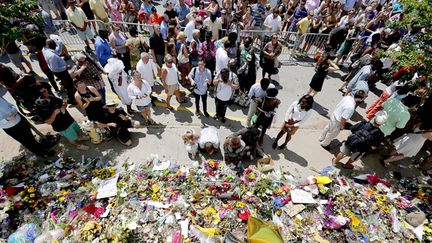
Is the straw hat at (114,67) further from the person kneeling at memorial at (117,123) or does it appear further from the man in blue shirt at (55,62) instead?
the man in blue shirt at (55,62)

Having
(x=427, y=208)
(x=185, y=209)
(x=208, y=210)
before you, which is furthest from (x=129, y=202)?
(x=427, y=208)

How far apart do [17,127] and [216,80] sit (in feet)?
14.0

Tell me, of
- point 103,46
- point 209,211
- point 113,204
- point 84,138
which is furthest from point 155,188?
point 103,46

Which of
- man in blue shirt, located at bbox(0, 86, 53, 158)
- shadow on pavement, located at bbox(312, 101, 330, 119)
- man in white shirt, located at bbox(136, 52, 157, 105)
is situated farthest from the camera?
shadow on pavement, located at bbox(312, 101, 330, 119)

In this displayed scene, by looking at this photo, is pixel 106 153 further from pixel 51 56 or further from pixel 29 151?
pixel 51 56

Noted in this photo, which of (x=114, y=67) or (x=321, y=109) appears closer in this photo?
(x=114, y=67)

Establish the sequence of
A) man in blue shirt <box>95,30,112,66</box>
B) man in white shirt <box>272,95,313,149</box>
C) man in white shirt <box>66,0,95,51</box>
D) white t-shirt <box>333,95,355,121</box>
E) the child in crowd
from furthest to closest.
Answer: man in white shirt <box>66,0,95,51</box> < man in blue shirt <box>95,30,112,66</box> < the child in crowd < white t-shirt <box>333,95,355,121</box> < man in white shirt <box>272,95,313,149</box>

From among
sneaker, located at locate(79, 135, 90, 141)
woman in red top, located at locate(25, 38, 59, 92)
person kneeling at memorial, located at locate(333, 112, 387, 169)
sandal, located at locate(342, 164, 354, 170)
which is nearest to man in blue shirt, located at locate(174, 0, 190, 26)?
woman in red top, located at locate(25, 38, 59, 92)

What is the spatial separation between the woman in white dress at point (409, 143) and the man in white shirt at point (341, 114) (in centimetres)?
131

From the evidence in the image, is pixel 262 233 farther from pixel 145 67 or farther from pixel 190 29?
pixel 190 29

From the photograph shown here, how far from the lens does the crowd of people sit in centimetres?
513

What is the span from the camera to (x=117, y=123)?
5500 mm

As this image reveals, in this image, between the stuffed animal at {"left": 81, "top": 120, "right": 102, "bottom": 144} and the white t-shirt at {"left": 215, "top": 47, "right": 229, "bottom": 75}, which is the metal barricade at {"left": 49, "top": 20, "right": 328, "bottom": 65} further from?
the stuffed animal at {"left": 81, "top": 120, "right": 102, "bottom": 144}

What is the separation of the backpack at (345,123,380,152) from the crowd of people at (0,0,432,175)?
20mm
